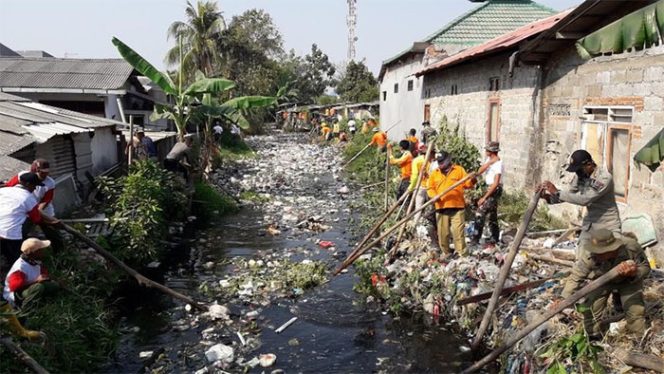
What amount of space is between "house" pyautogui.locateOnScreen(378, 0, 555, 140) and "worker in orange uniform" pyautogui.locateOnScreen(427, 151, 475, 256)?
28.6ft

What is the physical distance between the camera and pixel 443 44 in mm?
16125

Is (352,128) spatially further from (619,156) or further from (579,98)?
(619,156)

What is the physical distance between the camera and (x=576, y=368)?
13.4 ft

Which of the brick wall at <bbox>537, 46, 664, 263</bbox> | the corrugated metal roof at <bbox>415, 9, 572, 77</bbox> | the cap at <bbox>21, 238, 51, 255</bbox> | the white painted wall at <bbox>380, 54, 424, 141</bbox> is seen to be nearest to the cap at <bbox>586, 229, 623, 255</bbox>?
the brick wall at <bbox>537, 46, 664, 263</bbox>

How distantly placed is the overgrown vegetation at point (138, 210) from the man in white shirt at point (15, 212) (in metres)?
1.93

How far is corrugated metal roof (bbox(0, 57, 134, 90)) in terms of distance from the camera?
14.2 m

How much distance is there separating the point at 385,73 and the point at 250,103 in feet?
35.5

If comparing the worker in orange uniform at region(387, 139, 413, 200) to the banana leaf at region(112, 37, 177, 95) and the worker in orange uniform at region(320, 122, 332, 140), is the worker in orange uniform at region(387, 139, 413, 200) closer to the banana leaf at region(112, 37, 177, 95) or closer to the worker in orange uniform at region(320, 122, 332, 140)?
the banana leaf at region(112, 37, 177, 95)

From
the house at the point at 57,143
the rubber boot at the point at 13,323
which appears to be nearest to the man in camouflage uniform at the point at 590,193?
the rubber boot at the point at 13,323

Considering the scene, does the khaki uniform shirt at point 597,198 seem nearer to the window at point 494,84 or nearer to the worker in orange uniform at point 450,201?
the worker in orange uniform at point 450,201

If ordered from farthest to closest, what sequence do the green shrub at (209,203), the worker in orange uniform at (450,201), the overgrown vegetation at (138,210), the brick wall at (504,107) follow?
the green shrub at (209,203), the brick wall at (504,107), the overgrown vegetation at (138,210), the worker in orange uniform at (450,201)

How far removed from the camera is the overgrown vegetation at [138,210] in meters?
7.61

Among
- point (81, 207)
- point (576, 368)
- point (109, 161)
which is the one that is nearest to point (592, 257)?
point (576, 368)

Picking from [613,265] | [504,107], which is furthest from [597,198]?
[504,107]
